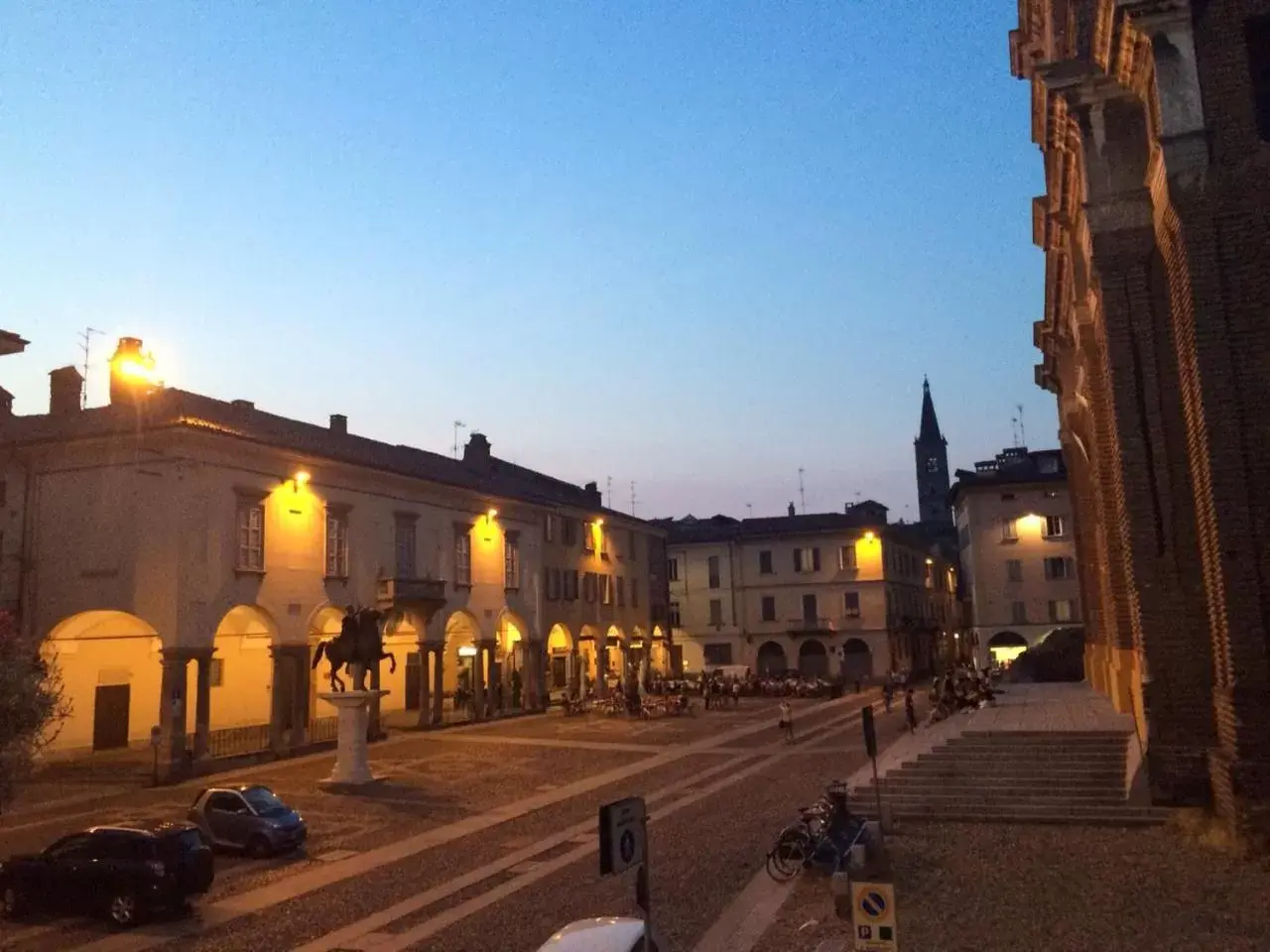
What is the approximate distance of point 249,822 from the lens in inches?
698

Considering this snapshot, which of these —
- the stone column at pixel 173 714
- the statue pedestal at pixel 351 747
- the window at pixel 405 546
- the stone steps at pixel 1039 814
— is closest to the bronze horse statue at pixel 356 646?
the statue pedestal at pixel 351 747

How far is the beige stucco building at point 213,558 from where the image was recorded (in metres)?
29.1

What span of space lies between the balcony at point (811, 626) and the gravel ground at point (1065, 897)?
5204 cm

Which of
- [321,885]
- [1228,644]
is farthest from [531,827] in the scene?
[1228,644]

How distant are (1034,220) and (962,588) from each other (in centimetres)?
8384

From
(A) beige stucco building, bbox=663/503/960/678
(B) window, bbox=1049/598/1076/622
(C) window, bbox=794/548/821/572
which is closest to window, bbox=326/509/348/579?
(A) beige stucco building, bbox=663/503/960/678

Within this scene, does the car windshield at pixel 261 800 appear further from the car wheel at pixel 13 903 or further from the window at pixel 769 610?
the window at pixel 769 610

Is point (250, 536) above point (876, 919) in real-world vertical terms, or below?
above

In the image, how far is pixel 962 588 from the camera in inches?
4063

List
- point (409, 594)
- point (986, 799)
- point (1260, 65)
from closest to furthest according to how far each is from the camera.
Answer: point (1260, 65) < point (986, 799) < point (409, 594)

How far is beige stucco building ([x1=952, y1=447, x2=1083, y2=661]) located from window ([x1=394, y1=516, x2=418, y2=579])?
40.1 meters

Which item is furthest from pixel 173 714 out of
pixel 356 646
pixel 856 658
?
pixel 856 658

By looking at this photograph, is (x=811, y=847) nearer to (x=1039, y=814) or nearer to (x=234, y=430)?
(x=1039, y=814)

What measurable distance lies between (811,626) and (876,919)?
200ft
